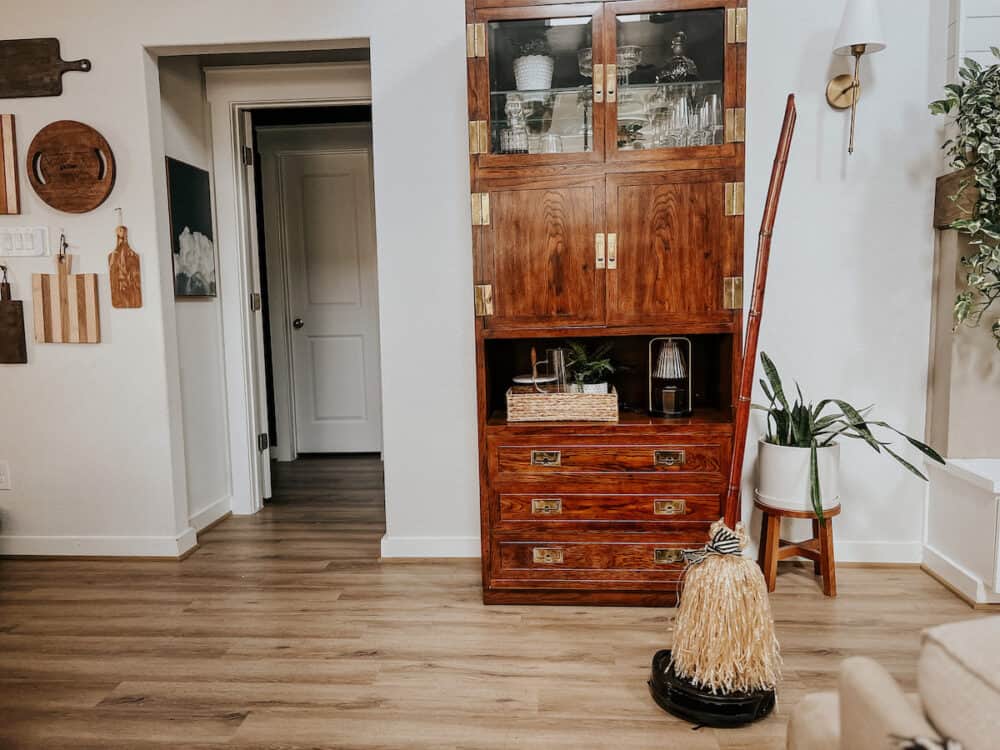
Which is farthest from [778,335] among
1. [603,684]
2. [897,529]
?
[603,684]

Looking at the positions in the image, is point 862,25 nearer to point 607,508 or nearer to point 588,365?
point 588,365

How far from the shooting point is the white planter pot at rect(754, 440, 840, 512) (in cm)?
249

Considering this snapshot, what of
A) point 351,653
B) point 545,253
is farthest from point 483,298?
point 351,653

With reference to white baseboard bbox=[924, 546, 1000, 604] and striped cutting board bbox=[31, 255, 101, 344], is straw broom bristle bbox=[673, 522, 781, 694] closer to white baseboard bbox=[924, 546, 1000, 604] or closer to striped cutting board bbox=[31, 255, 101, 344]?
white baseboard bbox=[924, 546, 1000, 604]

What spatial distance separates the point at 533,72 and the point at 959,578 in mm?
2355

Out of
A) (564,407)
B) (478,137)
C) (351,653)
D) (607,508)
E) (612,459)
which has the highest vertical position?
(478,137)

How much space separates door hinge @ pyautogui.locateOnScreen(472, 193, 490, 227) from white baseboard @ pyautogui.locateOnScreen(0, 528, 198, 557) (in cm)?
195

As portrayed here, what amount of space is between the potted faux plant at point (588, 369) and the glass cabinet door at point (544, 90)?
0.72 m

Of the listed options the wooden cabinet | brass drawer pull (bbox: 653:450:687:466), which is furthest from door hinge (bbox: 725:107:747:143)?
brass drawer pull (bbox: 653:450:687:466)

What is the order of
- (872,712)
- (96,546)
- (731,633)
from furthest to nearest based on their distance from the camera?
(96,546)
(731,633)
(872,712)

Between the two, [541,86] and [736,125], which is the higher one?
[541,86]

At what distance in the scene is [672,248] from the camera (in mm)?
2408

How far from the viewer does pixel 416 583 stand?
2.77 meters

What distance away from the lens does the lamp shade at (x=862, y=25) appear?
7.97ft
